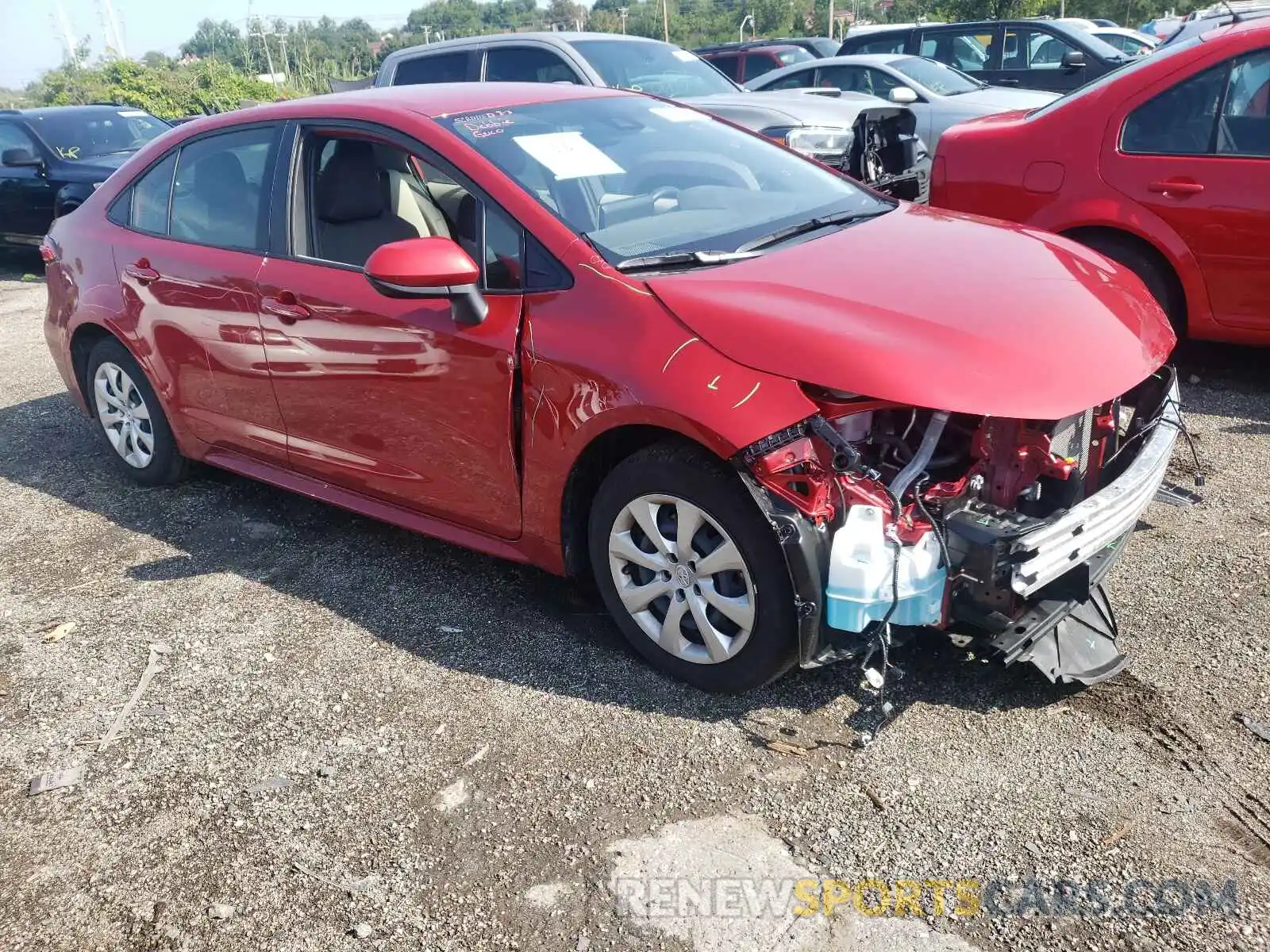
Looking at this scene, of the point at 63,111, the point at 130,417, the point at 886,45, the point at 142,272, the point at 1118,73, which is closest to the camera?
the point at 142,272

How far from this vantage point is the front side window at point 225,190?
4.04 m

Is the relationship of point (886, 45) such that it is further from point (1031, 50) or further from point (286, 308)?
point (286, 308)

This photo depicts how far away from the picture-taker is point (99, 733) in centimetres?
324

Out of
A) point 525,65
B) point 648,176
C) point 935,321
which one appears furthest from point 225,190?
point 525,65

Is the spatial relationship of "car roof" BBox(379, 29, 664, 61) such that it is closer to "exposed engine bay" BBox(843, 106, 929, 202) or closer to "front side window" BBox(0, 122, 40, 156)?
"exposed engine bay" BBox(843, 106, 929, 202)

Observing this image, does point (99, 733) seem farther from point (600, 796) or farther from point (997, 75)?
point (997, 75)

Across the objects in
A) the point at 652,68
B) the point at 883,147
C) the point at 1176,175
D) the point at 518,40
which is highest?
the point at 518,40

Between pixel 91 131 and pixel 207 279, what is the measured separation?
919cm

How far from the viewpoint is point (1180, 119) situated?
16.5 ft

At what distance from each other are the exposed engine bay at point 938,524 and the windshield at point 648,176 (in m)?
0.85

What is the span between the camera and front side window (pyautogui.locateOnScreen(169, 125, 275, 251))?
13.3 ft

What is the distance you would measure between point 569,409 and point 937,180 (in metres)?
3.55

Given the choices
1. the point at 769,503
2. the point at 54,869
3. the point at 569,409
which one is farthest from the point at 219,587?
the point at 769,503

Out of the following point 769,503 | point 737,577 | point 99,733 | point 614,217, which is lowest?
point 99,733
